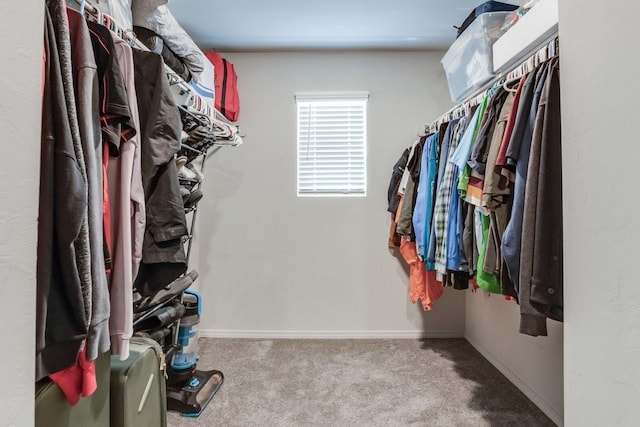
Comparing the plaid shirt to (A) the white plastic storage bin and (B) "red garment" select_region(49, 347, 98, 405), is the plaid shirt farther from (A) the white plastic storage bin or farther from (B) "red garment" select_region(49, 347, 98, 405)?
(B) "red garment" select_region(49, 347, 98, 405)

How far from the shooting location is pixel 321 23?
7.21 ft

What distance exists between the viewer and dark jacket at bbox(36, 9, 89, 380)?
0.61m

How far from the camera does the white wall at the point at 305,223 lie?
2.56 meters

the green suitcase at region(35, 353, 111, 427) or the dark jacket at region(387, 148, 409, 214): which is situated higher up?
the dark jacket at region(387, 148, 409, 214)

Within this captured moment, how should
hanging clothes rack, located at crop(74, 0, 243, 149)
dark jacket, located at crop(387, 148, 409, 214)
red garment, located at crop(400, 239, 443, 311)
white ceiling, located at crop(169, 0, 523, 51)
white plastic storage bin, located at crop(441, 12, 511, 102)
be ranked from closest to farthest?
hanging clothes rack, located at crop(74, 0, 243, 149), white plastic storage bin, located at crop(441, 12, 511, 102), white ceiling, located at crop(169, 0, 523, 51), red garment, located at crop(400, 239, 443, 311), dark jacket, located at crop(387, 148, 409, 214)

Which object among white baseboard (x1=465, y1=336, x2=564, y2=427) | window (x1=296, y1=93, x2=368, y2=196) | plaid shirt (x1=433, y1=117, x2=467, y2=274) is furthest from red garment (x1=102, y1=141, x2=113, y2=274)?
white baseboard (x1=465, y1=336, x2=564, y2=427)

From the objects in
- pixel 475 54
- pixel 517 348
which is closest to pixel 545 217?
pixel 475 54

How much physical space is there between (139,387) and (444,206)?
1490 mm

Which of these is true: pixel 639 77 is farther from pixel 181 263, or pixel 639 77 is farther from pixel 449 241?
pixel 181 263

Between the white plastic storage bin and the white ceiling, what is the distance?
482 millimetres

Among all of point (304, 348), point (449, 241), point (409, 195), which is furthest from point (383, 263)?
point (449, 241)

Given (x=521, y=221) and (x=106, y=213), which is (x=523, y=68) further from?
(x=106, y=213)

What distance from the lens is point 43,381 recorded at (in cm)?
75

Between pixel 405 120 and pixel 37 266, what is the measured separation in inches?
97.5
